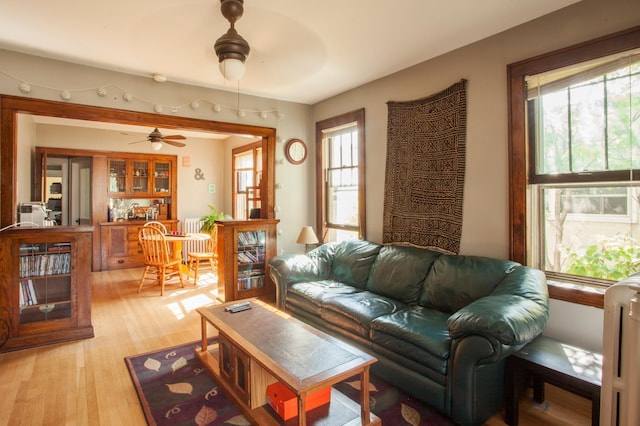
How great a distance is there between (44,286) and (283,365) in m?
2.85

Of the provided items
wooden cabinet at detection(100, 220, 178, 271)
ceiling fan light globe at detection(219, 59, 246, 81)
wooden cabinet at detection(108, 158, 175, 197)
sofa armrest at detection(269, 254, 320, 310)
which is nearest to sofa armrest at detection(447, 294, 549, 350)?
sofa armrest at detection(269, 254, 320, 310)

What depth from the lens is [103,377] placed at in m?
2.66

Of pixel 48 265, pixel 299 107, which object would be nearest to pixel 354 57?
pixel 299 107

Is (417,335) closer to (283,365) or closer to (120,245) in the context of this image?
(283,365)

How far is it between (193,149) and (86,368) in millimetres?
5521

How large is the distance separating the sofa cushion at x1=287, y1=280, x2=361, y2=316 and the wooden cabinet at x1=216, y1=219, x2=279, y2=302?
3.73 ft

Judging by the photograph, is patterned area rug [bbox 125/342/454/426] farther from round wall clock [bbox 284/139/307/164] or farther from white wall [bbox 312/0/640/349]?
round wall clock [bbox 284/139/307/164]

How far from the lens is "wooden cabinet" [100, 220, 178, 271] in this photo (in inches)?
260

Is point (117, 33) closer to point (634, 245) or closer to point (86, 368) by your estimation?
point (86, 368)

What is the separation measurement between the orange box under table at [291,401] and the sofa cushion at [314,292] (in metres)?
1.16

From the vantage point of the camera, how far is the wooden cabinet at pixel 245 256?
14.6 feet

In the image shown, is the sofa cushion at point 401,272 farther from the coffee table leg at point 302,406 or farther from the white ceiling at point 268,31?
the white ceiling at point 268,31

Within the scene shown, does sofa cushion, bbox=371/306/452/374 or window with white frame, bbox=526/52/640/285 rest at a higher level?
window with white frame, bbox=526/52/640/285

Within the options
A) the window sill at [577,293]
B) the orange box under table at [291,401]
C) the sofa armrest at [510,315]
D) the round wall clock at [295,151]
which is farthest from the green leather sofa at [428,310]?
the round wall clock at [295,151]
